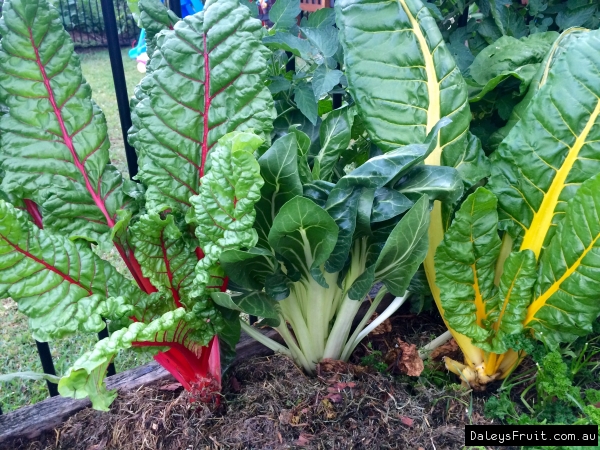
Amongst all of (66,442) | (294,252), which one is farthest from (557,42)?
(66,442)

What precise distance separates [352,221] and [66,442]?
774mm

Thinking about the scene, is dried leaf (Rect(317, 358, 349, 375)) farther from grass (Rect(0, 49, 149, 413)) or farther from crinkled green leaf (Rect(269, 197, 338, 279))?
grass (Rect(0, 49, 149, 413))

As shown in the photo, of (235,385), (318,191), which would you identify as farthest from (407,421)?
(318,191)

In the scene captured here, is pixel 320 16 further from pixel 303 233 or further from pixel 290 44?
pixel 303 233

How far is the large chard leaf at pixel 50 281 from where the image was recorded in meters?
0.86

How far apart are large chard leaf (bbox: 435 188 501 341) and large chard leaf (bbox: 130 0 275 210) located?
17.2 inches

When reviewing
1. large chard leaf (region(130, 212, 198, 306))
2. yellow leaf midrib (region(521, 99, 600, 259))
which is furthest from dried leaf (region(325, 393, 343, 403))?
yellow leaf midrib (region(521, 99, 600, 259))

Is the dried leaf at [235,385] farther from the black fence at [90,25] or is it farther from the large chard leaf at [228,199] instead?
the black fence at [90,25]

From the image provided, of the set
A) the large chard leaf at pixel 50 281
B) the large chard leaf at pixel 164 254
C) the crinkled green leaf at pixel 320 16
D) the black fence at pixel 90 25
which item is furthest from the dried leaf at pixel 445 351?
the black fence at pixel 90 25

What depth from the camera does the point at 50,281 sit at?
90cm

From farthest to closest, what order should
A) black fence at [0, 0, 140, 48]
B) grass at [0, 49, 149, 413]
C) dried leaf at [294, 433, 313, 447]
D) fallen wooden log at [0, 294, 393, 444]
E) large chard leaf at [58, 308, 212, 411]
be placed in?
black fence at [0, 0, 140, 48] → grass at [0, 49, 149, 413] → fallen wooden log at [0, 294, 393, 444] → dried leaf at [294, 433, 313, 447] → large chard leaf at [58, 308, 212, 411]

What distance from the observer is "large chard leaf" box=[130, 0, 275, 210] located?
3.17 ft

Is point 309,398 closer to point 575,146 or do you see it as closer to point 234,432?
point 234,432

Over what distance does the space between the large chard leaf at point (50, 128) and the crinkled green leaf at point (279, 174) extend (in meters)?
0.34
